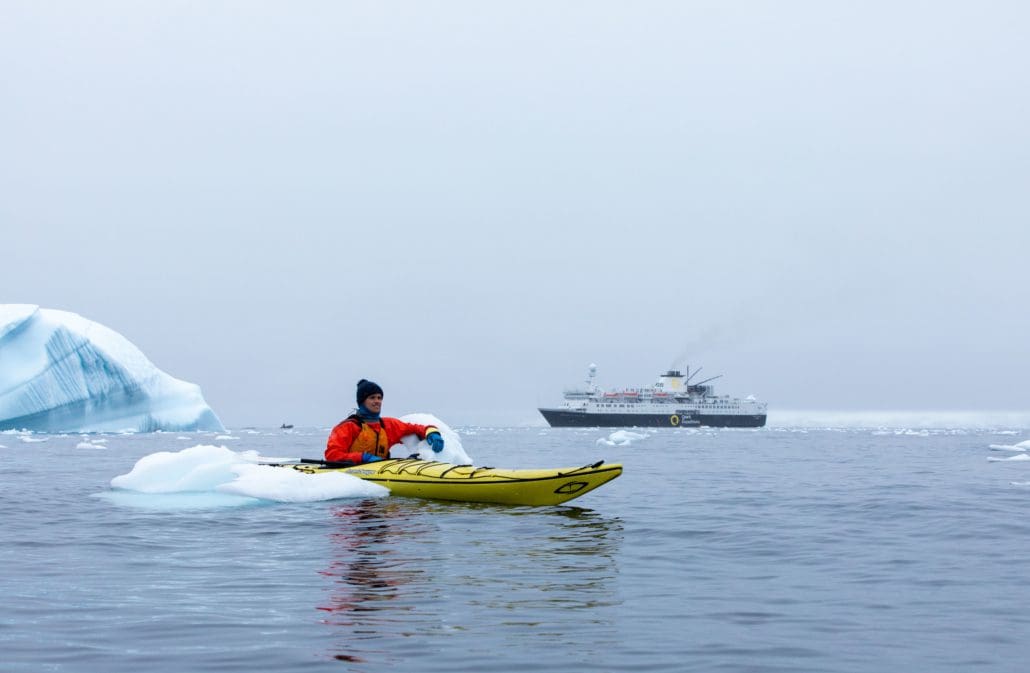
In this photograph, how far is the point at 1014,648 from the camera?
4.85 meters

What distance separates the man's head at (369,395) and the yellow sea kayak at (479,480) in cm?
84

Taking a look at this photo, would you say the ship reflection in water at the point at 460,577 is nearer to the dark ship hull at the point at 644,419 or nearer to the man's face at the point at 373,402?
the man's face at the point at 373,402

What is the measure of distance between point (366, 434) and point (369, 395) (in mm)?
724

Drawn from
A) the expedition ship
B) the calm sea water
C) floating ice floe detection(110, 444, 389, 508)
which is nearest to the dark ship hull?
the expedition ship

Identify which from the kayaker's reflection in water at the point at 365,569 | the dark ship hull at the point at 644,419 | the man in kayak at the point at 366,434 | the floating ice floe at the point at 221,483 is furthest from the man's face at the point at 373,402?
the dark ship hull at the point at 644,419

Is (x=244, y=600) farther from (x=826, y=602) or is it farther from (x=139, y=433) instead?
(x=139, y=433)

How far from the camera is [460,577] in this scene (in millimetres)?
6980

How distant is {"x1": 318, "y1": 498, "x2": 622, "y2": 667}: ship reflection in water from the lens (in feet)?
16.7

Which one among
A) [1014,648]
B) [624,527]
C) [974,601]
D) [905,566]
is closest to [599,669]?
[1014,648]

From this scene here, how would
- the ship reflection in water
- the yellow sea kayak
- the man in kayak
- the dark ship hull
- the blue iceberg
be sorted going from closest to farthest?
1. the ship reflection in water
2. the yellow sea kayak
3. the man in kayak
4. the blue iceberg
5. the dark ship hull

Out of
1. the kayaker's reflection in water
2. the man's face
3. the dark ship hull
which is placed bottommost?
the dark ship hull

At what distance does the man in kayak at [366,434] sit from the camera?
44.3 feet

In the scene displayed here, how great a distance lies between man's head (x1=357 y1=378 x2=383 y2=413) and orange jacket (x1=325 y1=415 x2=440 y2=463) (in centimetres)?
29

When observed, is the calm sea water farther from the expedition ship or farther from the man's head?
the expedition ship
